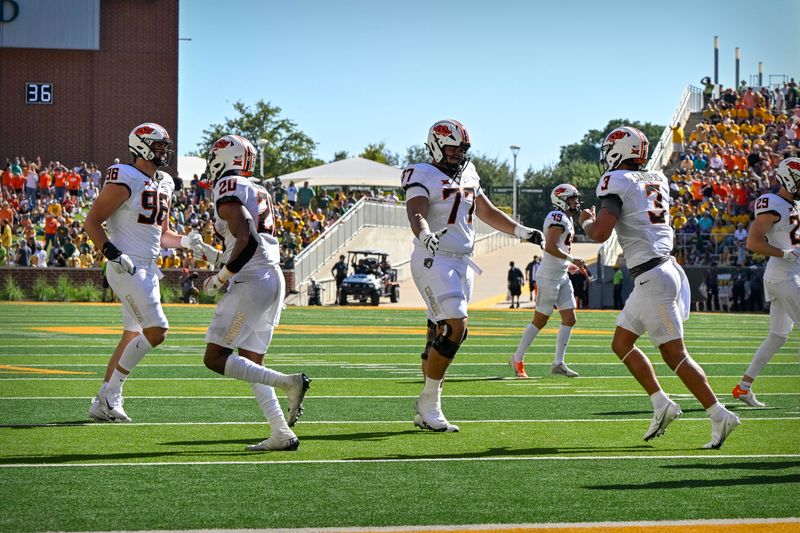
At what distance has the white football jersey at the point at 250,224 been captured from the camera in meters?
7.88

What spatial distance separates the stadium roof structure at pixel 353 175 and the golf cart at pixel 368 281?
3.40m

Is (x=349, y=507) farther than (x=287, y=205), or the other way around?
(x=287, y=205)

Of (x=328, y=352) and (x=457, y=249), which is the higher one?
(x=457, y=249)

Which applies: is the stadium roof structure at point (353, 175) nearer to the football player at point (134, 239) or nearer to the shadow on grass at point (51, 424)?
the football player at point (134, 239)

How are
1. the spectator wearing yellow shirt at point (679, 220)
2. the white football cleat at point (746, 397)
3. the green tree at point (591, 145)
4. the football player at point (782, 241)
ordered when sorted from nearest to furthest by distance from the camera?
the football player at point (782, 241)
the white football cleat at point (746, 397)
the spectator wearing yellow shirt at point (679, 220)
the green tree at point (591, 145)

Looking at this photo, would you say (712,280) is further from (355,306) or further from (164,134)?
(164,134)

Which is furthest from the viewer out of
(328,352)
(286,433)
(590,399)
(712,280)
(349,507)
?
(712,280)

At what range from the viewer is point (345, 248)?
147ft

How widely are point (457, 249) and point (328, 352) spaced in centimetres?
840

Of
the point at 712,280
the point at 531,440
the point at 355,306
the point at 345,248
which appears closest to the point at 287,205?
the point at 345,248

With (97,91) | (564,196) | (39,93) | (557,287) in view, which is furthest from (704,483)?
(39,93)

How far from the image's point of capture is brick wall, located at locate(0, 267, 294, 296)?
36.8m

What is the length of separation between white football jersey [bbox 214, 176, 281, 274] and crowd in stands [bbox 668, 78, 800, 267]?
99.9 feet

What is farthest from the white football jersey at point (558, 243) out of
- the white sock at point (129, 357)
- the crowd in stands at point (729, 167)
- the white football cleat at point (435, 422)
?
the crowd in stands at point (729, 167)
